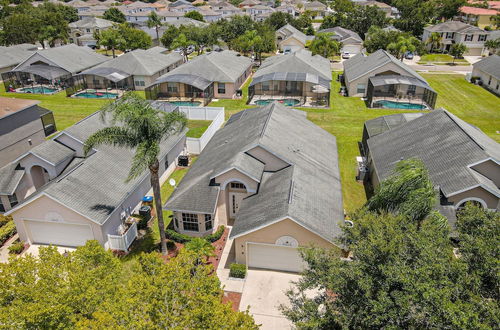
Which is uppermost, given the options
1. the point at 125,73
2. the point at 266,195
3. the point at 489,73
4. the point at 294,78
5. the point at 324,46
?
the point at 266,195

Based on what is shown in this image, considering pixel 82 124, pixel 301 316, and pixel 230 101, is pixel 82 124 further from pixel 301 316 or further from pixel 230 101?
pixel 230 101

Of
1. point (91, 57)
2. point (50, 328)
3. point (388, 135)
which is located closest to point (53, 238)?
point (50, 328)

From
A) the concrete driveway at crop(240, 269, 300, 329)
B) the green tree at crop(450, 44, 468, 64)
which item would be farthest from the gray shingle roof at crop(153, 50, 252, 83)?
the green tree at crop(450, 44, 468, 64)

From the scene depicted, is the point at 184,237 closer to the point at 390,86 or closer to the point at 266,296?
the point at 266,296

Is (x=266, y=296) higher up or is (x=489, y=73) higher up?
(x=489, y=73)

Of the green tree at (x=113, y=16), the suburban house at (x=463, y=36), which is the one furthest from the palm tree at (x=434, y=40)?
the green tree at (x=113, y=16)

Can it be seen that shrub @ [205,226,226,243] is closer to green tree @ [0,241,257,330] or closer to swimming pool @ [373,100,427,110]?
green tree @ [0,241,257,330]

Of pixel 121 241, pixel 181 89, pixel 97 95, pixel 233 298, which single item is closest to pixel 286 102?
pixel 181 89
